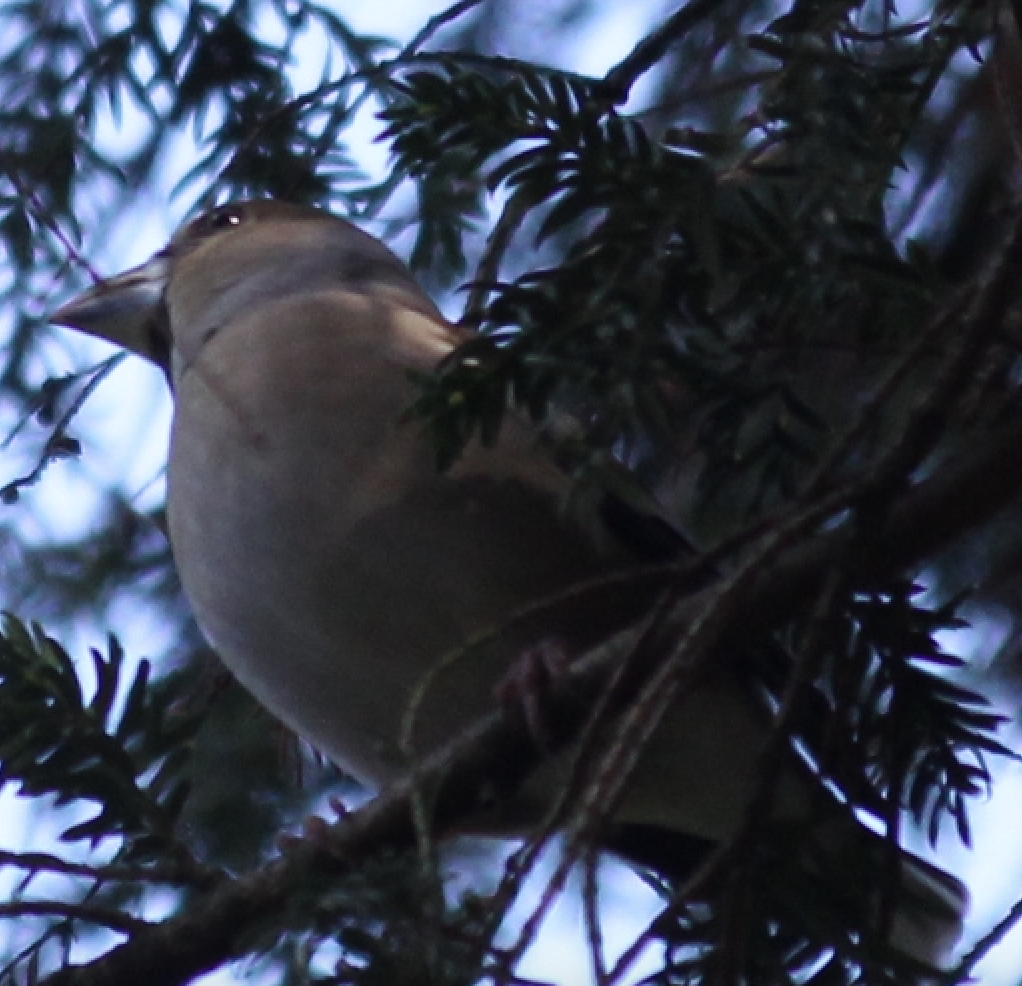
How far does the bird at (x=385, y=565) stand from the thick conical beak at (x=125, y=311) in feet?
2.53

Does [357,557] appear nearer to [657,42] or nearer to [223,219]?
[657,42]

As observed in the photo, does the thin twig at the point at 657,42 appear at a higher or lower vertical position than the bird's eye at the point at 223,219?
lower

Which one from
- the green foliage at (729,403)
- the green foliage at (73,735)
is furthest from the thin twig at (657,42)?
the green foliage at (73,735)

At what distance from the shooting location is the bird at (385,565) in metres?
2.81

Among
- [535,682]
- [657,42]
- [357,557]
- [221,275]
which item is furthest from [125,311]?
[535,682]

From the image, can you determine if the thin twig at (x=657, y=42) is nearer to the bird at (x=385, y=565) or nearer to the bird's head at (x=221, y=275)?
the bird at (x=385, y=565)

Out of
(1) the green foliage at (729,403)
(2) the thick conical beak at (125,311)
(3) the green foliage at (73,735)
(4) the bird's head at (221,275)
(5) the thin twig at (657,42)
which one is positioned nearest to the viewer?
(1) the green foliage at (729,403)

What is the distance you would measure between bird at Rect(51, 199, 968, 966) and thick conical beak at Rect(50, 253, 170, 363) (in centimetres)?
77

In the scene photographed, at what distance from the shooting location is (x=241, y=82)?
3088 mm

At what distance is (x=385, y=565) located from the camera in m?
2.80

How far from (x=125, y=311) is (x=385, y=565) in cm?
133

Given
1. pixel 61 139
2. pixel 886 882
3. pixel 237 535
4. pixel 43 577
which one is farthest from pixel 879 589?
pixel 43 577

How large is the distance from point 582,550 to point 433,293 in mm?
965

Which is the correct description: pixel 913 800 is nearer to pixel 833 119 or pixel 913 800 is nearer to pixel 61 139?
pixel 833 119
